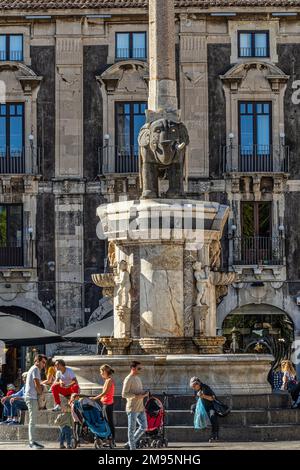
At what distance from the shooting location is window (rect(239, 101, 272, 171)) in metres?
46.8

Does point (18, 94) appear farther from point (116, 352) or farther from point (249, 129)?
point (116, 352)

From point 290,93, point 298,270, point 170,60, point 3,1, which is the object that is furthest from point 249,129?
point 170,60

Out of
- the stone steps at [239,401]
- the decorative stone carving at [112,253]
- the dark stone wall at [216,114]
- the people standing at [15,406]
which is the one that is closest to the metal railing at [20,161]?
the dark stone wall at [216,114]

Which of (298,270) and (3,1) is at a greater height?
A: (3,1)

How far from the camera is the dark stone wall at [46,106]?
47250 mm

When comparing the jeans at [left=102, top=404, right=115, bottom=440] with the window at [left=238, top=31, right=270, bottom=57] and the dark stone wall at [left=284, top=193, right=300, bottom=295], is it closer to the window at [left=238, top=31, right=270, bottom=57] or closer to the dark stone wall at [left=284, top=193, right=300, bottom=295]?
the dark stone wall at [left=284, top=193, right=300, bottom=295]

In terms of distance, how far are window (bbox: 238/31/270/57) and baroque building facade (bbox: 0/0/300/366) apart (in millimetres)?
45

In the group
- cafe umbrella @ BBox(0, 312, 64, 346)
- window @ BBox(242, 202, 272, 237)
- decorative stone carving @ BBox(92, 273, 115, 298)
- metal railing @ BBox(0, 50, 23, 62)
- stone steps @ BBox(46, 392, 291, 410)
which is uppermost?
metal railing @ BBox(0, 50, 23, 62)

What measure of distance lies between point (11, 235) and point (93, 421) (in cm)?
2493

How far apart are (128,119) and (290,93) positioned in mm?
5330

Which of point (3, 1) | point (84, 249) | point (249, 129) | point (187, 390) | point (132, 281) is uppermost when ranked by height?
point (3, 1)

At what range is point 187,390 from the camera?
81.3 feet

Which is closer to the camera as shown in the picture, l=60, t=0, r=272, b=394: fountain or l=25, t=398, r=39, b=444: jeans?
l=25, t=398, r=39, b=444: jeans

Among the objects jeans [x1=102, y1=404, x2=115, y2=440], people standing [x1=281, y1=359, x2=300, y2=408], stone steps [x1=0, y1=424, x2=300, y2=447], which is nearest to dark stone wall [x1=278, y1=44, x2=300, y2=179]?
people standing [x1=281, y1=359, x2=300, y2=408]
